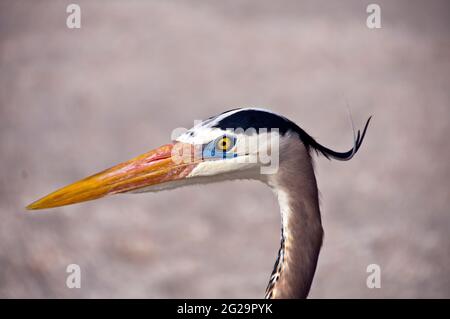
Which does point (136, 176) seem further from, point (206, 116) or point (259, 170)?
point (206, 116)

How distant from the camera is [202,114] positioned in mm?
4547

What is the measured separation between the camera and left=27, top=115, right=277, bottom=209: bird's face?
1853 mm

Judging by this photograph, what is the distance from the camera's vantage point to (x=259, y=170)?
6.18 ft

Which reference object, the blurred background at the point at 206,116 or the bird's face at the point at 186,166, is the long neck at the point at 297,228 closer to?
the bird's face at the point at 186,166

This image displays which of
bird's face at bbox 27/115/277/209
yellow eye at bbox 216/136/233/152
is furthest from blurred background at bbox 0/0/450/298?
yellow eye at bbox 216/136/233/152

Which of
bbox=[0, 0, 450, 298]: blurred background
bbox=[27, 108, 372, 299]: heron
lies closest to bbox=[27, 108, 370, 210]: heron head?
bbox=[27, 108, 372, 299]: heron

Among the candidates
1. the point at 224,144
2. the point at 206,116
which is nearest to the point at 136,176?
the point at 224,144

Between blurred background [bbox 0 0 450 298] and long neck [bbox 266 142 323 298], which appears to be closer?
long neck [bbox 266 142 323 298]

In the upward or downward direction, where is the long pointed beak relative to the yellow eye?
downward

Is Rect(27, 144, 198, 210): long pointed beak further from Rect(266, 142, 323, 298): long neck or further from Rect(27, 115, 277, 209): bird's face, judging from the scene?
Rect(266, 142, 323, 298): long neck

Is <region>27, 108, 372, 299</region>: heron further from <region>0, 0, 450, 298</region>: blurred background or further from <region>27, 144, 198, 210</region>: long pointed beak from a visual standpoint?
<region>0, 0, 450, 298</region>: blurred background

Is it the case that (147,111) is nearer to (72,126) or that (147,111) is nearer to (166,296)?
(72,126)

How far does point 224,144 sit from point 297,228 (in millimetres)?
305
